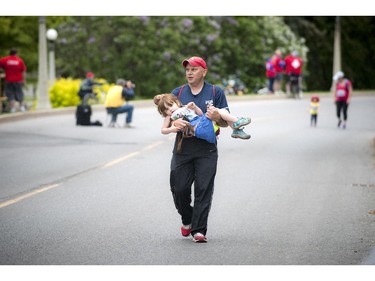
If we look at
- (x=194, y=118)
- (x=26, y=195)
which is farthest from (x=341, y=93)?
(x=194, y=118)

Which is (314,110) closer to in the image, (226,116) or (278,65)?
(278,65)

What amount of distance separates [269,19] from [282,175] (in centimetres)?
2923

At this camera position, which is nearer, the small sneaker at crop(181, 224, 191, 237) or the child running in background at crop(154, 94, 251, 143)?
the child running in background at crop(154, 94, 251, 143)

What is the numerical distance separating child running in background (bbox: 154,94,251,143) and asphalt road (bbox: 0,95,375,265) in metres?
1.01

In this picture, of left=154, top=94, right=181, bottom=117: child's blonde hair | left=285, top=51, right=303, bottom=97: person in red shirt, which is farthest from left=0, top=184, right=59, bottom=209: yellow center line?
left=285, top=51, right=303, bottom=97: person in red shirt

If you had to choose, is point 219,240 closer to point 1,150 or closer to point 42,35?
point 1,150

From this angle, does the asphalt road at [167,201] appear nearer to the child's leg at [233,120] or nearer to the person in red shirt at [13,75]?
the child's leg at [233,120]

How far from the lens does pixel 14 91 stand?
84.1 ft

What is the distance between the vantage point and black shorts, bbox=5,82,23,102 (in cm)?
2531

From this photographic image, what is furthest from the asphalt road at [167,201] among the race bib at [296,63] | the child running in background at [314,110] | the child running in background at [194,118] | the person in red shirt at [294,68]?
the race bib at [296,63]

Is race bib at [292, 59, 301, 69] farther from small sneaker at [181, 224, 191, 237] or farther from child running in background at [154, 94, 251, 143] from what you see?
child running in background at [154, 94, 251, 143]

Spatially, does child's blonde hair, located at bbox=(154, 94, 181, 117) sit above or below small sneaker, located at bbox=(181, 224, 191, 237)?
above

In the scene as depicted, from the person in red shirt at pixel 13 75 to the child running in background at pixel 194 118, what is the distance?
1700 cm

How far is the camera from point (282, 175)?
14.1 metres
